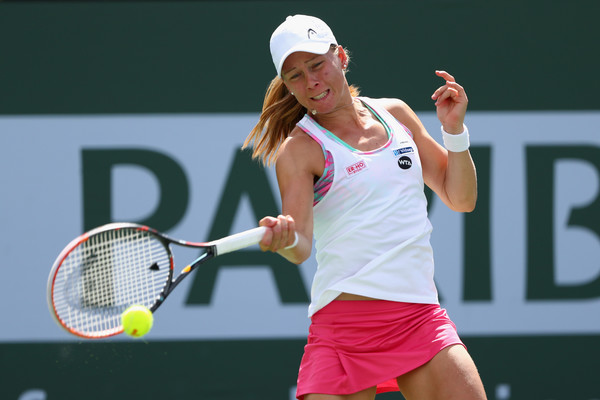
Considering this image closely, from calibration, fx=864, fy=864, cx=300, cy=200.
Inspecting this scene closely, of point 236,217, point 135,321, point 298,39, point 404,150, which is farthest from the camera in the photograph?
point 236,217

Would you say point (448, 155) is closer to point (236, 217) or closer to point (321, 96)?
point (321, 96)

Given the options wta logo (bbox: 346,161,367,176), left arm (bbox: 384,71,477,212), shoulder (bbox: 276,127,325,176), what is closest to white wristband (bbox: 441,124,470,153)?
left arm (bbox: 384,71,477,212)

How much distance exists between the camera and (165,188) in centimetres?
429

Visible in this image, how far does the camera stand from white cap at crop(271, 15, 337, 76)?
8.25ft

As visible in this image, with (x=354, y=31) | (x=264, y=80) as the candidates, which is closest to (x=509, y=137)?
(x=354, y=31)

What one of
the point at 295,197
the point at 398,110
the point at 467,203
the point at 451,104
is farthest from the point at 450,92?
the point at 295,197

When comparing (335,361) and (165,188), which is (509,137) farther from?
(335,361)

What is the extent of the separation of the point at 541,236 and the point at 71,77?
246cm

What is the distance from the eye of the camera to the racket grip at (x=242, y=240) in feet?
7.76

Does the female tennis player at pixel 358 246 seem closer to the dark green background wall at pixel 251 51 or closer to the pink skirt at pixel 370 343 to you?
the pink skirt at pixel 370 343

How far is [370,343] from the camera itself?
8.30 ft

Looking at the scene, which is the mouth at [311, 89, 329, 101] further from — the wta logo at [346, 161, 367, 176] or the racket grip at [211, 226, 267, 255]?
the racket grip at [211, 226, 267, 255]

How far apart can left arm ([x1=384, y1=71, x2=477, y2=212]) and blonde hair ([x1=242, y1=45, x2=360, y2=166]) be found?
0.30 metres

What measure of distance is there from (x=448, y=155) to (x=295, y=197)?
1.86 ft
